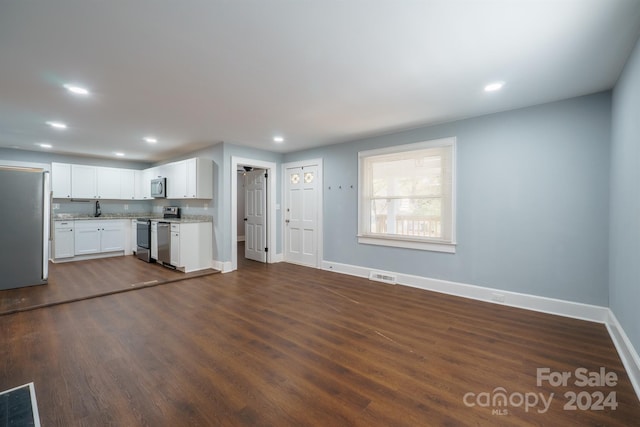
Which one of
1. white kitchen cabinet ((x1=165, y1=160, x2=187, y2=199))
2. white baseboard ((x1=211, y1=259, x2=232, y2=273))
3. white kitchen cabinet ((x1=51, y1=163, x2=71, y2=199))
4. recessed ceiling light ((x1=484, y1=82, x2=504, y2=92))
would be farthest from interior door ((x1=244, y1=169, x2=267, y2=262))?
recessed ceiling light ((x1=484, y1=82, x2=504, y2=92))

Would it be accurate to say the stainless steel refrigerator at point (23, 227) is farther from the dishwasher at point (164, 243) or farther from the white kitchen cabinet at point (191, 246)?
the white kitchen cabinet at point (191, 246)

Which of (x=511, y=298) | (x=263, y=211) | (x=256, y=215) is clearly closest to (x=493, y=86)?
(x=511, y=298)

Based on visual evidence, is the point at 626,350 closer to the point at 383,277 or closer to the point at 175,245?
the point at 383,277

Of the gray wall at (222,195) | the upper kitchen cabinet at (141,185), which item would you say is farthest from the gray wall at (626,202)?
the upper kitchen cabinet at (141,185)

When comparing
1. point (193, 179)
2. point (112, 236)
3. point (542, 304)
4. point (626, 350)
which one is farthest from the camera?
point (112, 236)

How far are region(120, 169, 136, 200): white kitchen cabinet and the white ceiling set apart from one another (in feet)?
10.7

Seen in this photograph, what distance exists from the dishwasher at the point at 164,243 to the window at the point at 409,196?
12.6ft

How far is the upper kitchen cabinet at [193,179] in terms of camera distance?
5.36 metres

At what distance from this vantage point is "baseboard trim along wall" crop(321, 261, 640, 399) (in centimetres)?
216

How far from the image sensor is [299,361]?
7.46ft

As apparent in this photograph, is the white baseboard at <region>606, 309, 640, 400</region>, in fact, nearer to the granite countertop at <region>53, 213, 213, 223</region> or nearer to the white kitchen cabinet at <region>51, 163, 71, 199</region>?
the granite countertop at <region>53, 213, 213, 223</region>

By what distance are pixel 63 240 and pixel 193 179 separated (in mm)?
3499

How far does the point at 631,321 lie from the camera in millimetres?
2117

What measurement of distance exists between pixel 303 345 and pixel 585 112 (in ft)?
12.9
